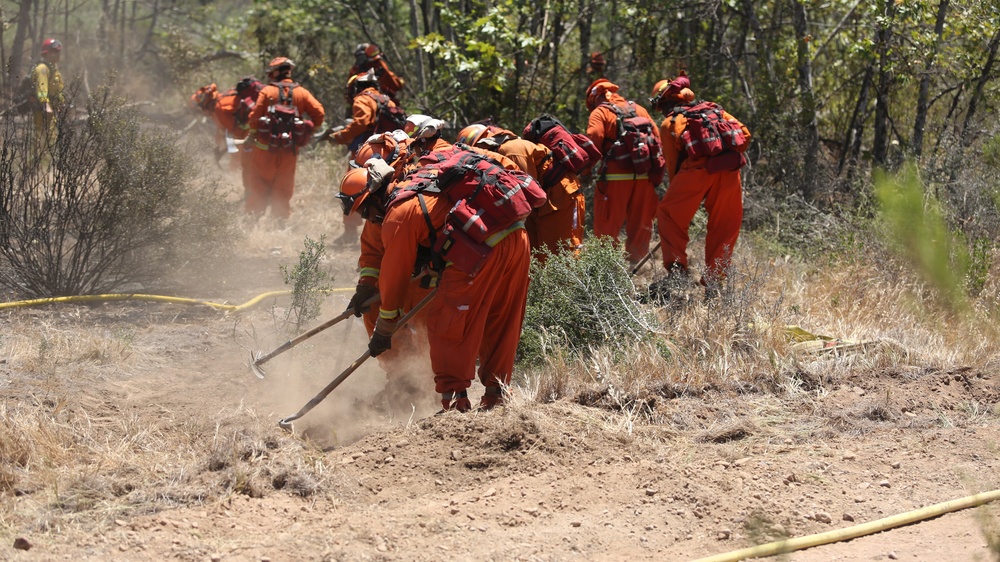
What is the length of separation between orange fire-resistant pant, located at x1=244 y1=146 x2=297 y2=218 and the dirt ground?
17.3 feet

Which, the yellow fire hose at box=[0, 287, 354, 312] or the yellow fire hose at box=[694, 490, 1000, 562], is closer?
the yellow fire hose at box=[694, 490, 1000, 562]

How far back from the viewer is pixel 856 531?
3855 mm

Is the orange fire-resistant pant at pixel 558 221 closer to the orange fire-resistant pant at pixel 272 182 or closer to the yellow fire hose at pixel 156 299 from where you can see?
the yellow fire hose at pixel 156 299

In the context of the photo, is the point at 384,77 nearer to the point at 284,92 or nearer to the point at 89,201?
the point at 284,92

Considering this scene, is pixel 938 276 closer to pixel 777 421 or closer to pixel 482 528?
pixel 777 421

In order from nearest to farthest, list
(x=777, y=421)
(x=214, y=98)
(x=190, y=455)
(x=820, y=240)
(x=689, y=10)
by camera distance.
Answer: (x=190, y=455)
(x=777, y=421)
(x=820, y=240)
(x=689, y=10)
(x=214, y=98)

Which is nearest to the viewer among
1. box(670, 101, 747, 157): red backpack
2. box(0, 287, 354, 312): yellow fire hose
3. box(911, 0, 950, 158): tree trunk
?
box(670, 101, 747, 157): red backpack

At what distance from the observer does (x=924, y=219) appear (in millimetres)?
6918

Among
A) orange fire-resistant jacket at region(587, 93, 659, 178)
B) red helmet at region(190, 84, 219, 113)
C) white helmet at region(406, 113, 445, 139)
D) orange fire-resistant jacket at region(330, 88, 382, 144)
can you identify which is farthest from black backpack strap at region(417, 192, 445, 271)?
red helmet at region(190, 84, 219, 113)

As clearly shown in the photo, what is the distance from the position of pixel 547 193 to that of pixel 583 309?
3.90 feet

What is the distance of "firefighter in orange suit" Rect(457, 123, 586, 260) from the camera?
21.9ft

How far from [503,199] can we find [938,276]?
331cm

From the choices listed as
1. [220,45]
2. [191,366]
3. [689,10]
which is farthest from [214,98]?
[191,366]

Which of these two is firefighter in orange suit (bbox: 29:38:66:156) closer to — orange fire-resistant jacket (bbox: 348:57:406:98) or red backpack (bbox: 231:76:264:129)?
orange fire-resistant jacket (bbox: 348:57:406:98)
